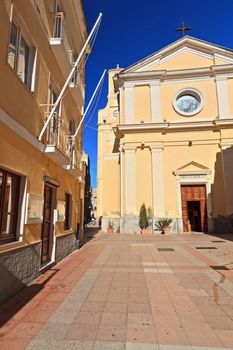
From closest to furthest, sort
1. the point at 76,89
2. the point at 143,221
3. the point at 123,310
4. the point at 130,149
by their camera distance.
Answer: the point at 123,310 → the point at 76,89 → the point at 143,221 → the point at 130,149

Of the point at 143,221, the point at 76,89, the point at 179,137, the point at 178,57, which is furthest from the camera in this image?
the point at 178,57

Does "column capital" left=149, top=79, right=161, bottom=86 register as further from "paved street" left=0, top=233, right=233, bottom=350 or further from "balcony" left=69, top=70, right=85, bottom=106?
"paved street" left=0, top=233, right=233, bottom=350

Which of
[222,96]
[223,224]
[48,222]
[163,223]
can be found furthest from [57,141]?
[222,96]

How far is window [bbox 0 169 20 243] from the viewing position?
4.34 meters

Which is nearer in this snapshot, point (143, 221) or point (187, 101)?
point (143, 221)

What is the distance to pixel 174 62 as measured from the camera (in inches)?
780

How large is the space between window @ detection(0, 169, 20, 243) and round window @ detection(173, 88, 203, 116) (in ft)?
53.6

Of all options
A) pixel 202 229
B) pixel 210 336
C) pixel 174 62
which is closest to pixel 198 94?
pixel 174 62

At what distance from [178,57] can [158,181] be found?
998cm

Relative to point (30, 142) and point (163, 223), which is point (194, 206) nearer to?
point (163, 223)

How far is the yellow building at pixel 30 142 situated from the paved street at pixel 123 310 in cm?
70

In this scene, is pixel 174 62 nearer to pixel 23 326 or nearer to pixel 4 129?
pixel 4 129

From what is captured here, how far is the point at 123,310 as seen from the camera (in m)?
3.90

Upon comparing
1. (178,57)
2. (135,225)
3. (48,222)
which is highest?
(178,57)
